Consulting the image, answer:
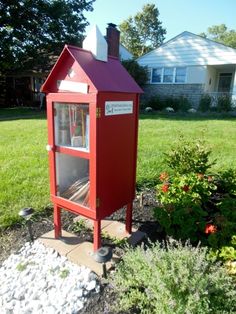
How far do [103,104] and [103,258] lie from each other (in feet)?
3.78

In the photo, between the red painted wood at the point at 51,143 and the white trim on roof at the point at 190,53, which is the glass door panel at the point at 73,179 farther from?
the white trim on roof at the point at 190,53

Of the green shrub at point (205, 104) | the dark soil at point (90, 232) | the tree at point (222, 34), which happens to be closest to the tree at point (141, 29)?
the tree at point (222, 34)

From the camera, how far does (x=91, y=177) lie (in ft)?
7.47

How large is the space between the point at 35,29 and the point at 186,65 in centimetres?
977

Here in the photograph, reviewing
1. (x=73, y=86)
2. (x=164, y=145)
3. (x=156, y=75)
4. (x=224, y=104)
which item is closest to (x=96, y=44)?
(x=73, y=86)

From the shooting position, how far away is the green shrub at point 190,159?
357 cm

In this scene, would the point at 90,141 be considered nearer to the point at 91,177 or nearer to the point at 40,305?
the point at 91,177

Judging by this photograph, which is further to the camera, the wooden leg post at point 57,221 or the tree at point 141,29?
the tree at point 141,29

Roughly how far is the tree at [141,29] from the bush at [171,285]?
43.9 m

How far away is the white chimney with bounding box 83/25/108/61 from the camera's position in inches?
87.4

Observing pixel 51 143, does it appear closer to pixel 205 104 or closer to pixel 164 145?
pixel 164 145

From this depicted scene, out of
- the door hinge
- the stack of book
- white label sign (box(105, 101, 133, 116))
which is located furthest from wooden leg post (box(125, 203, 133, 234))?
the door hinge

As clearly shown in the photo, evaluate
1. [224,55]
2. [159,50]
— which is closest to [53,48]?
[159,50]

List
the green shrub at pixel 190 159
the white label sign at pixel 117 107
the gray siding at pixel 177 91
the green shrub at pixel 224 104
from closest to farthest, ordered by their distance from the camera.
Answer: the white label sign at pixel 117 107
the green shrub at pixel 190 159
the green shrub at pixel 224 104
the gray siding at pixel 177 91
